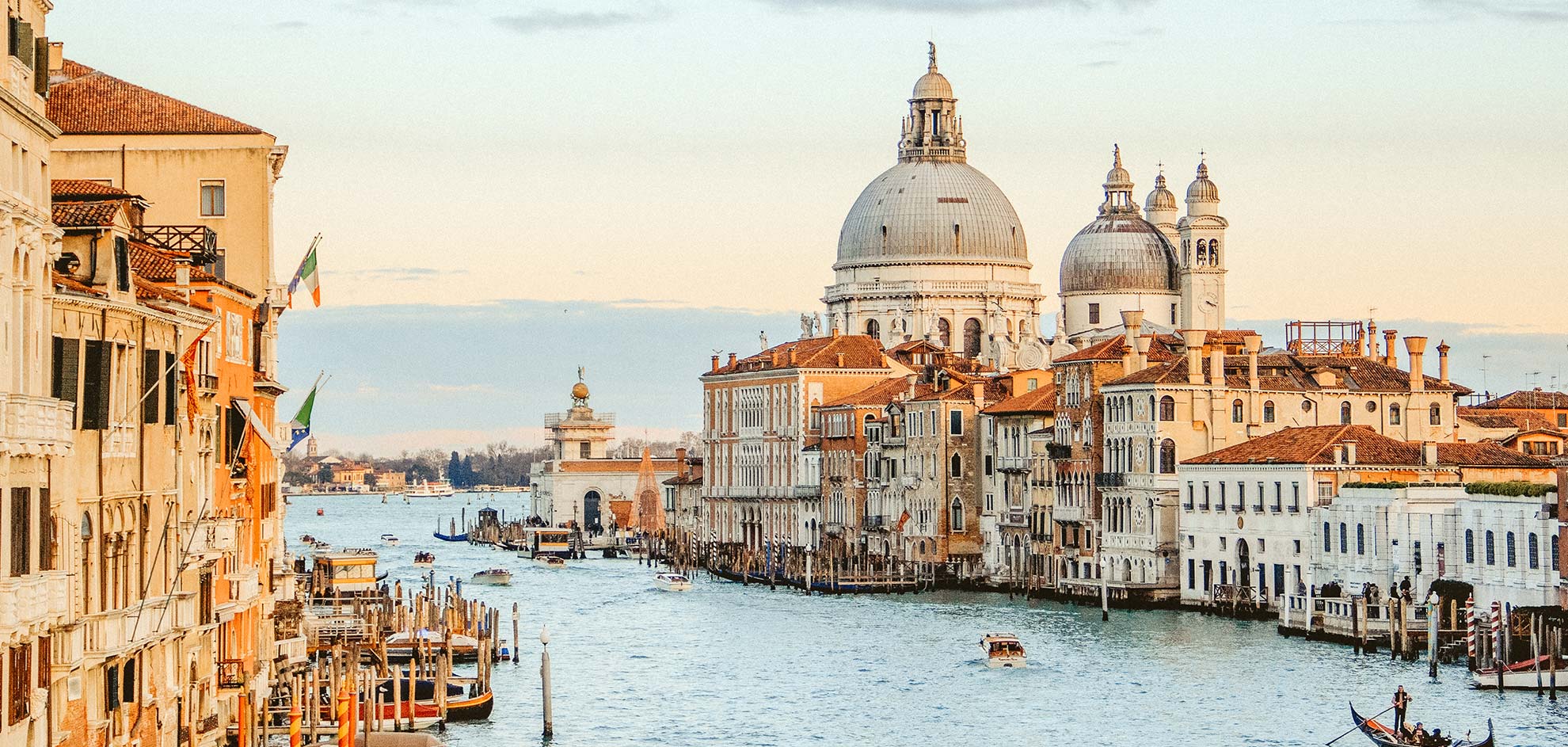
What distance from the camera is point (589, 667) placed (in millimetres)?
41406

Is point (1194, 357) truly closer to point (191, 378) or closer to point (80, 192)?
point (80, 192)

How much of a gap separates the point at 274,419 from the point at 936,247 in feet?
196

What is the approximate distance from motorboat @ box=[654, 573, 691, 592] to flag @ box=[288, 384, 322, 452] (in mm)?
34029

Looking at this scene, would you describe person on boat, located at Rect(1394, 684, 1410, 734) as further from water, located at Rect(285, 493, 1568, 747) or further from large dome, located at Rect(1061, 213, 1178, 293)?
large dome, located at Rect(1061, 213, 1178, 293)

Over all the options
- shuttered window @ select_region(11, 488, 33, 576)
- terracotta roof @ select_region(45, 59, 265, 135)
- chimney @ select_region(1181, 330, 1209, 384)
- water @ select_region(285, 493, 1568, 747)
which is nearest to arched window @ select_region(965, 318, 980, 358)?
water @ select_region(285, 493, 1568, 747)

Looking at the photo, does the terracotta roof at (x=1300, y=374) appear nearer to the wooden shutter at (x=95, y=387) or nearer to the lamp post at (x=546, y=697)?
the lamp post at (x=546, y=697)

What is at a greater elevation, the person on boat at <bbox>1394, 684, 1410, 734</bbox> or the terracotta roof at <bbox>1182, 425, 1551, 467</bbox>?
the terracotta roof at <bbox>1182, 425, 1551, 467</bbox>

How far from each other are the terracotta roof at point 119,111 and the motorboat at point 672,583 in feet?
126

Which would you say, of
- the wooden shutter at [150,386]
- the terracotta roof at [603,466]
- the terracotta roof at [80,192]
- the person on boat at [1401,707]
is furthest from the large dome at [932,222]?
the wooden shutter at [150,386]

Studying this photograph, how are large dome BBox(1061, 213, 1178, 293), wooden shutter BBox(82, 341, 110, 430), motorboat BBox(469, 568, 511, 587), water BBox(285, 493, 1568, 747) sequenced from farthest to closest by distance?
1. large dome BBox(1061, 213, 1178, 293)
2. motorboat BBox(469, 568, 511, 587)
3. water BBox(285, 493, 1568, 747)
4. wooden shutter BBox(82, 341, 110, 430)

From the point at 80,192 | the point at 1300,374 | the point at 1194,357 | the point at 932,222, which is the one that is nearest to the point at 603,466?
the point at 932,222

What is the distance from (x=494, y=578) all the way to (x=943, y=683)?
31289 mm

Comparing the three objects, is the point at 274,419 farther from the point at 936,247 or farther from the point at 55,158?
the point at 936,247

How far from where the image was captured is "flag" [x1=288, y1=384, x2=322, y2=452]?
2914cm
